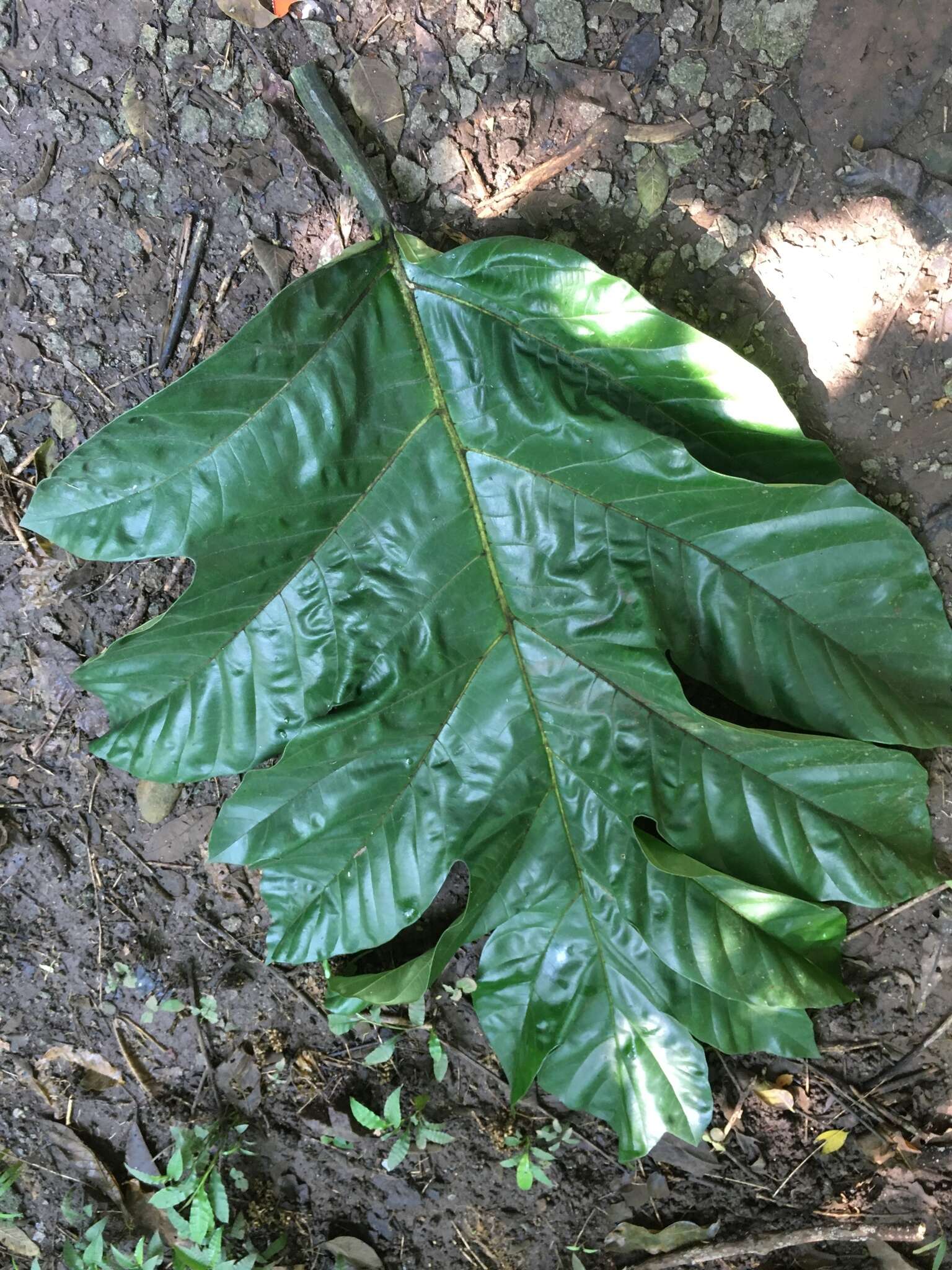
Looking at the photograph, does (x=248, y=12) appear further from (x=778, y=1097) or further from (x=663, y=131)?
(x=778, y=1097)

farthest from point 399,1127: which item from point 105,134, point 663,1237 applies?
point 105,134

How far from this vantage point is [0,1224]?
104 inches

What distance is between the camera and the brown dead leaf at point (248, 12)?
199 cm

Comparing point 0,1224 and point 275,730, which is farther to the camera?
point 0,1224

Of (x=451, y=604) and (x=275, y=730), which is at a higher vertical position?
(x=451, y=604)

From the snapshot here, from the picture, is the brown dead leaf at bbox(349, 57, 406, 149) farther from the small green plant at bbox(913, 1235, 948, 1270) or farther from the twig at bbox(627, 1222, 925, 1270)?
the small green plant at bbox(913, 1235, 948, 1270)

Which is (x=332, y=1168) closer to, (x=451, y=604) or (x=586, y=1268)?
(x=586, y=1268)

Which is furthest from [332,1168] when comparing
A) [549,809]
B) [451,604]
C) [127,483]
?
[127,483]

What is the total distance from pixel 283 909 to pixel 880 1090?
5.32ft

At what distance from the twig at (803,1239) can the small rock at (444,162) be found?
2752 mm

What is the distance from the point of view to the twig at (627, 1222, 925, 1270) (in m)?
2.28

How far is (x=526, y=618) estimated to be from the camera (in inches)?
70.3

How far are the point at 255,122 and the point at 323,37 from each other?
24 cm

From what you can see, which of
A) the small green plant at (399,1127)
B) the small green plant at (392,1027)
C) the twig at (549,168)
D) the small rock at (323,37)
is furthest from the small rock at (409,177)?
the small green plant at (399,1127)
